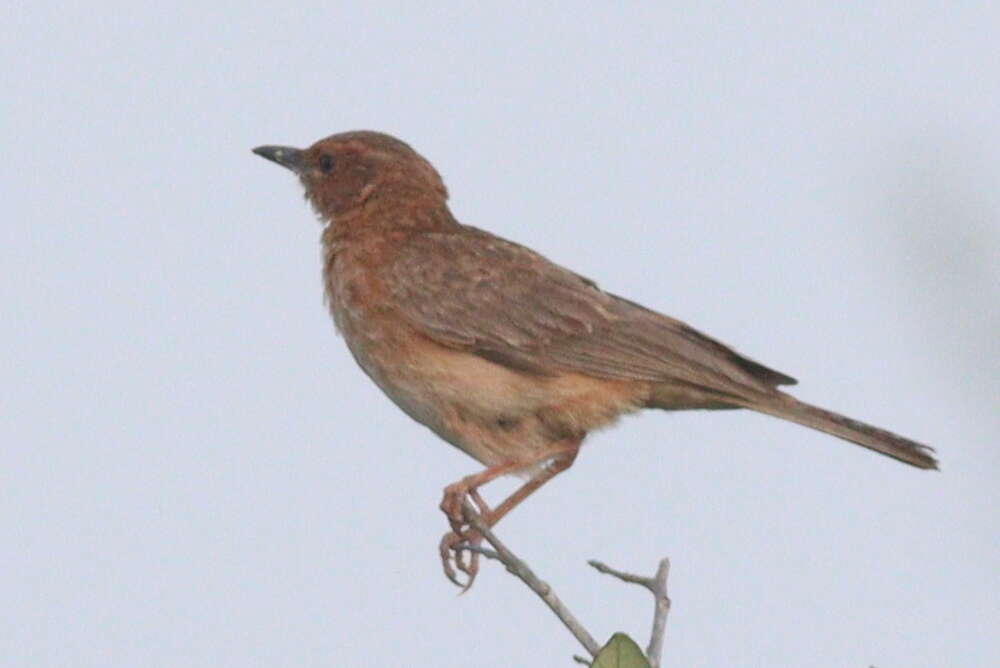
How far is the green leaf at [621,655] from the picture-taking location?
374 centimetres

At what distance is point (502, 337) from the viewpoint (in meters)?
6.75

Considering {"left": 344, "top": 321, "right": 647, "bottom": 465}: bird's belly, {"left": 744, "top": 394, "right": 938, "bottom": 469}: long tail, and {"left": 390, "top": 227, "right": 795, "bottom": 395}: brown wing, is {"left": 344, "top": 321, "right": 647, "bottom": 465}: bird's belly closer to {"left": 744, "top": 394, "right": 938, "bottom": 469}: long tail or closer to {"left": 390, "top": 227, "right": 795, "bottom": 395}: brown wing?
{"left": 390, "top": 227, "right": 795, "bottom": 395}: brown wing

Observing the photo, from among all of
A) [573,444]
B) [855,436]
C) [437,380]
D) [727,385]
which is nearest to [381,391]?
[437,380]

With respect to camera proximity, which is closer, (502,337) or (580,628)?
(580,628)

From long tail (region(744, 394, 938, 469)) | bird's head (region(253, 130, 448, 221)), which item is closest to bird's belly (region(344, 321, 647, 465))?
long tail (region(744, 394, 938, 469))

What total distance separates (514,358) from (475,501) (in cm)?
61

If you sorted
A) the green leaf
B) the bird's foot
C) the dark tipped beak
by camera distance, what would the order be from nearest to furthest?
the green leaf → the bird's foot → the dark tipped beak

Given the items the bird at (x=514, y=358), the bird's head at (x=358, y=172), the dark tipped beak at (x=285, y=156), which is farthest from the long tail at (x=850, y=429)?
the dark tipped beak at (x=285, y=156)

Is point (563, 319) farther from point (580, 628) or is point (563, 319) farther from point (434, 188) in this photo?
point (580, 628)

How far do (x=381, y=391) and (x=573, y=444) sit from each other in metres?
0.74

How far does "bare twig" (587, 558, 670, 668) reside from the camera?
389 centimetres

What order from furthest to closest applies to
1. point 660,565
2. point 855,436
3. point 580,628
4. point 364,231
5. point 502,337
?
point 364,231
point 502,337
point 855,436
point 660,565
point 580,628

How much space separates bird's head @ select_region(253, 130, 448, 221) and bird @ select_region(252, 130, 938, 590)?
29 cm

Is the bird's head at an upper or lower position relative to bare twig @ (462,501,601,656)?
upper
